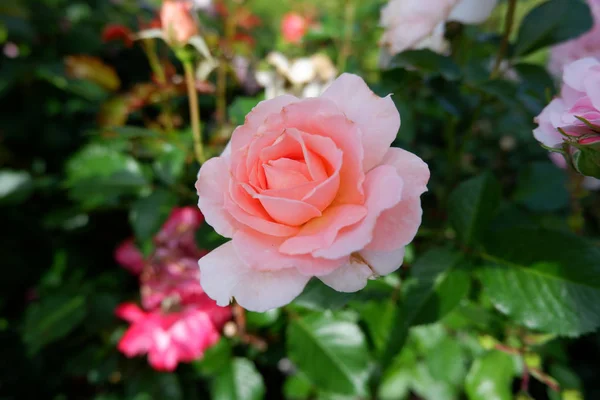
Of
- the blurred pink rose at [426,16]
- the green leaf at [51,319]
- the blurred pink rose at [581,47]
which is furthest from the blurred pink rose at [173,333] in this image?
the blurred pink rose at [581,47]

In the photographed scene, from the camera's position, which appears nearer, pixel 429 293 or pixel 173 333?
pixel 429 293

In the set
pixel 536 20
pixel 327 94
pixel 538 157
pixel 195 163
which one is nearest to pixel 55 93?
pixel 195 163

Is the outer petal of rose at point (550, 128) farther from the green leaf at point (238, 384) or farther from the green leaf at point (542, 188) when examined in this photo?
the green leaf at point (238, 384)

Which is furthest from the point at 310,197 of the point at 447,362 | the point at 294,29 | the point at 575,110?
the point at 294,29

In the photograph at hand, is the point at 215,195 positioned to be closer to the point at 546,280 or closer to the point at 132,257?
the point at 546,280

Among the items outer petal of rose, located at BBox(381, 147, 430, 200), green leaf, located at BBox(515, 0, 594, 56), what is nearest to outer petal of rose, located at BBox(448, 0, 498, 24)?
green leaf, located at BBox(515, 0, 594, 56)

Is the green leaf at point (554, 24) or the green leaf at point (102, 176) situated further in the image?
the green leaf at point (102, 176)
